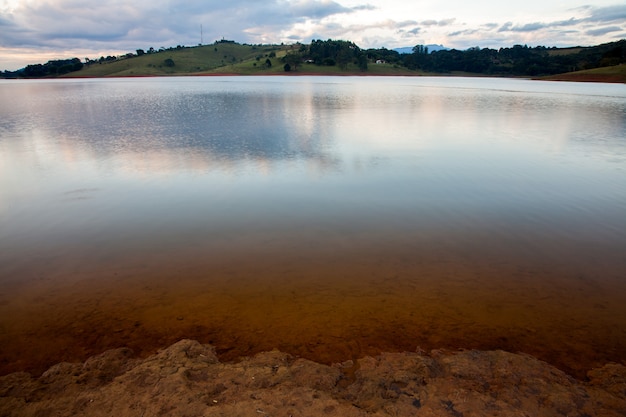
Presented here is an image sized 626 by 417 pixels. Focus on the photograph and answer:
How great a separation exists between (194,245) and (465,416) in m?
7.87

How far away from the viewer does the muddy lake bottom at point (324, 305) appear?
683 centimetres

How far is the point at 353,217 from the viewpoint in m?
12.7

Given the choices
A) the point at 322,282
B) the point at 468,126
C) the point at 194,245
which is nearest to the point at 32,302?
the point at 194,245

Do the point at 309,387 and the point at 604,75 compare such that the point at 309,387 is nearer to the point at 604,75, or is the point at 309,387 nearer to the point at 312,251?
the point at 312,251

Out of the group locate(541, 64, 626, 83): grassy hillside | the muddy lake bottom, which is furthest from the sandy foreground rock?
locate(541, 64, 626, 83): grassy hillside

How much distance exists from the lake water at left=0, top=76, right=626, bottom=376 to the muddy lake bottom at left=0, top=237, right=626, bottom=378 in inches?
1.6

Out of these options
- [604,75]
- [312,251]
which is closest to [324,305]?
[312,251]

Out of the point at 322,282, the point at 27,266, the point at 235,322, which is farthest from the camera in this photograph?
the point at 27,266

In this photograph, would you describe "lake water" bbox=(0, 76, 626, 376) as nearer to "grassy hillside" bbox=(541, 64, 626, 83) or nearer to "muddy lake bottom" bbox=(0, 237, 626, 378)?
"muddy lake bottom" bbox=(0, 237, 626, 378)

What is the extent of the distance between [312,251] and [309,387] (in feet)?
16.4

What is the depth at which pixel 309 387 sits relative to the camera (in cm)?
556

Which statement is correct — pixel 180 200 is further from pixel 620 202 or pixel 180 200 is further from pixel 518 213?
pixel 620 202

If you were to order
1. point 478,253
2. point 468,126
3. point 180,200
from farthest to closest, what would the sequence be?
point 468,126 → point 180,200 → point 478,253

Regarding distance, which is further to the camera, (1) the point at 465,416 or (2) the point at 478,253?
(2) the point at 478,253
